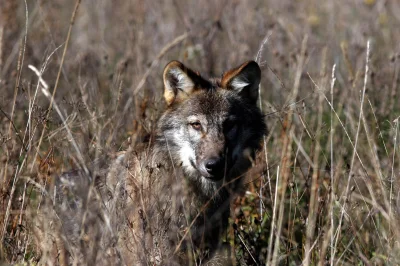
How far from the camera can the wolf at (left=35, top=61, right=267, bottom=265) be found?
4605 millimetres

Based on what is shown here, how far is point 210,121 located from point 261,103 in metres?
2.04

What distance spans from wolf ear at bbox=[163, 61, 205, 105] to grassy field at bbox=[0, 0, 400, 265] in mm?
172

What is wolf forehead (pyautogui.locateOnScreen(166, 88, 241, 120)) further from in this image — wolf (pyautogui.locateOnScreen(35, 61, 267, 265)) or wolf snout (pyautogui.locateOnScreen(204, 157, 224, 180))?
wolf snout (pyautogui.locateOnScreen(204, 157, 224, 180))

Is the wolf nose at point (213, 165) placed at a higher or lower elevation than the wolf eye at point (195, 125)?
lower

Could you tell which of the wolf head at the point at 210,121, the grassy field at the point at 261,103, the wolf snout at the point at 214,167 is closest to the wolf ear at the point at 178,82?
the wolf head at the point at 210,121

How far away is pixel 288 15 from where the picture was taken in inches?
442

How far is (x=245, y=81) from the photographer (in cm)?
534

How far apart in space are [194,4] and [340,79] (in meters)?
3.65

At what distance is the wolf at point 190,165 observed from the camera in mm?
4605

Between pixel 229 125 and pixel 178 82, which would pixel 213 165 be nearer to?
pixel 229 125


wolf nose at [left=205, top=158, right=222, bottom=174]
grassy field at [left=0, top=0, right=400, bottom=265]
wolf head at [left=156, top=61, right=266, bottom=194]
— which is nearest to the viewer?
grassy field at [left=0, top=0, right=400, bottom=265]

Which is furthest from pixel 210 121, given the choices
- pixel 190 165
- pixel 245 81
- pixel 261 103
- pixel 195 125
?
pixel 261 103

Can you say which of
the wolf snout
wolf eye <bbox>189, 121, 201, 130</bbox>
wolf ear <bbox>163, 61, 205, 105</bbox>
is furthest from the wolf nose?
wolf ear <bbox>163, 61, 205, 105</bbox>

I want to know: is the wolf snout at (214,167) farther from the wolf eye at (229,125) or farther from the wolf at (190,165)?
the wolf eye at (229,125)
